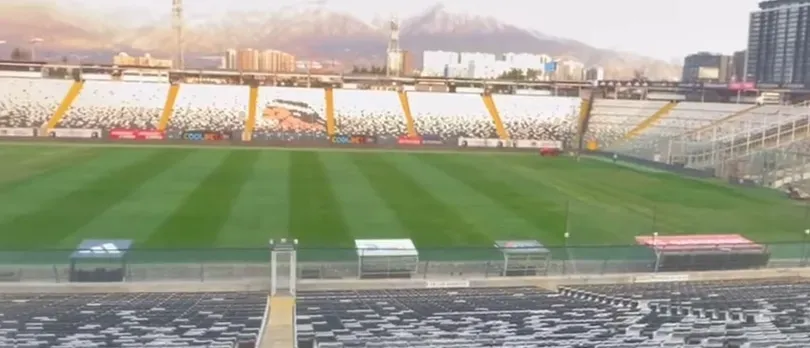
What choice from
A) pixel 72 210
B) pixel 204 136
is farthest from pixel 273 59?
pixel 72 210

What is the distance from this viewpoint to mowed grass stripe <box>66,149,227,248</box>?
24.5 metres

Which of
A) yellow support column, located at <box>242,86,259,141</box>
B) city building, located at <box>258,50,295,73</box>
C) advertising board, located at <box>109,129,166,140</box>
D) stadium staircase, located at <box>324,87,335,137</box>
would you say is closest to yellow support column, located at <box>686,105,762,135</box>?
stadium staircase, located at <box>324,87,335,137</box>

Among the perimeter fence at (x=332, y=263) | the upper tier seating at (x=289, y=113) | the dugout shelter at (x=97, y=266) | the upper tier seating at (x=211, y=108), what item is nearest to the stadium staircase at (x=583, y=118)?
the upper tier seating at (x=289, y=113)

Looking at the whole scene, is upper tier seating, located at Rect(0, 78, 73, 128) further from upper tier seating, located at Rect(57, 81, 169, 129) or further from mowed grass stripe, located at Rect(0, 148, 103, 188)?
mowed grass stripe, located at Rect(0, 148, 103, 188)

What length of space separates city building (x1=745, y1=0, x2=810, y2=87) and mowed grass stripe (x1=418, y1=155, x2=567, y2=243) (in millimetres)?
89228

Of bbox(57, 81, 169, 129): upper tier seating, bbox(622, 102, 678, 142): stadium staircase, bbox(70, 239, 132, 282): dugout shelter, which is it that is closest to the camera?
bbox(70, 239, 132, 282): dugout shelter

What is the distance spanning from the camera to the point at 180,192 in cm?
3309

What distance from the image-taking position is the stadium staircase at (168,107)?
63.1m

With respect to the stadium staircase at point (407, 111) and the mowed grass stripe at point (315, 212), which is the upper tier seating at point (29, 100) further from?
the stadium staircase at point (407, 111)

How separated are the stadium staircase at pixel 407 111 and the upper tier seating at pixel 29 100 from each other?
32.0 meters

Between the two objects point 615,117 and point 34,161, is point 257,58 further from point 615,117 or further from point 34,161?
point 34,161

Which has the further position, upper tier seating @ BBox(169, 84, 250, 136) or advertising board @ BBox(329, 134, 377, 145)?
upper tier seating @ BBox(169, 84, 250, 136)

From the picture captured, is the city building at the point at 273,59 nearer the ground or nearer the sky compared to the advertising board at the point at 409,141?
nearer the sky

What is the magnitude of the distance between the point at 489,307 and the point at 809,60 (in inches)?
4893
